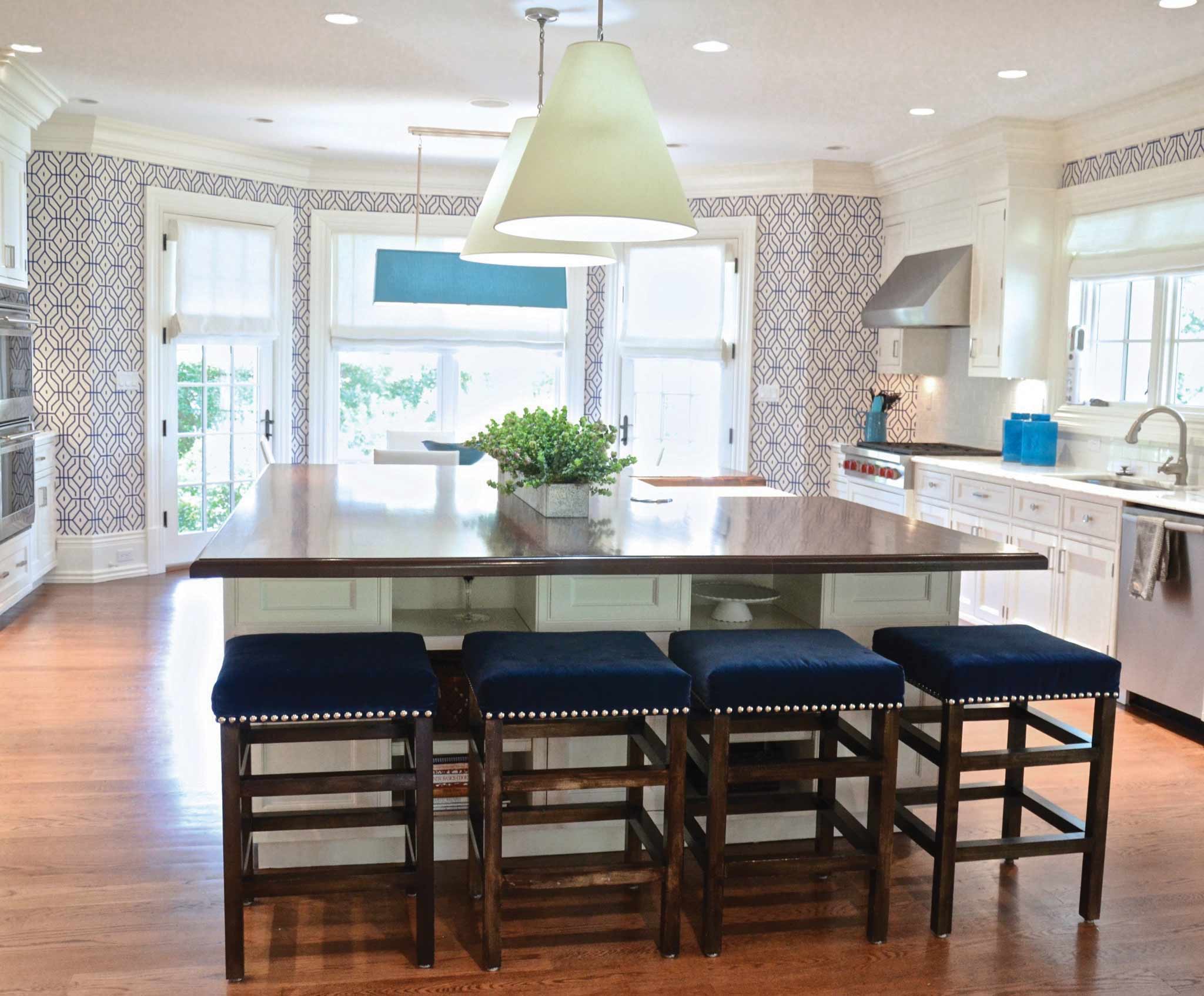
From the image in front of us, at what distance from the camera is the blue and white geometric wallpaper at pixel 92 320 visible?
6.76 metres

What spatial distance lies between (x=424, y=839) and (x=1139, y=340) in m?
4.42

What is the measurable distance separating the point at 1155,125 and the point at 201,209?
17.2 ft

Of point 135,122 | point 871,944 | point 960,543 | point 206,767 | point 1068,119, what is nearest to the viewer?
point 871,944

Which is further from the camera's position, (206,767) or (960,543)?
(206,767)

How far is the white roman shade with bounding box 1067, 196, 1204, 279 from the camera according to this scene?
204 inches

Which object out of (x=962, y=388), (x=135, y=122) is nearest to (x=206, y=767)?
(x=135, y=122)

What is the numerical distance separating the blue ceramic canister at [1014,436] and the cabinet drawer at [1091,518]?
1044mm

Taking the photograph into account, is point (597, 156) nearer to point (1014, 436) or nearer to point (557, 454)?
point (557, 454)

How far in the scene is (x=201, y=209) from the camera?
286 inches

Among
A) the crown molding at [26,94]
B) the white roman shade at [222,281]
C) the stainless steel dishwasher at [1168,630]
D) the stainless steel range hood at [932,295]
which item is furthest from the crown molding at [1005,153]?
the crown molding at [26,94]

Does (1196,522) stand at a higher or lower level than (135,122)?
lower

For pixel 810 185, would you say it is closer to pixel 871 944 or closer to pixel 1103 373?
pixel 1103 373

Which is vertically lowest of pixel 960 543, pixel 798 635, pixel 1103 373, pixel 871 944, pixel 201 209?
pixel 871 944

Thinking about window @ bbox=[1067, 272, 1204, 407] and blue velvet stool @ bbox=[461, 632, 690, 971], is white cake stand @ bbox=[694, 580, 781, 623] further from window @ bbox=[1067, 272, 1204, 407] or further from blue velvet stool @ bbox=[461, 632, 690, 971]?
window @ bbox=[1067, 272, 1204, 407]
